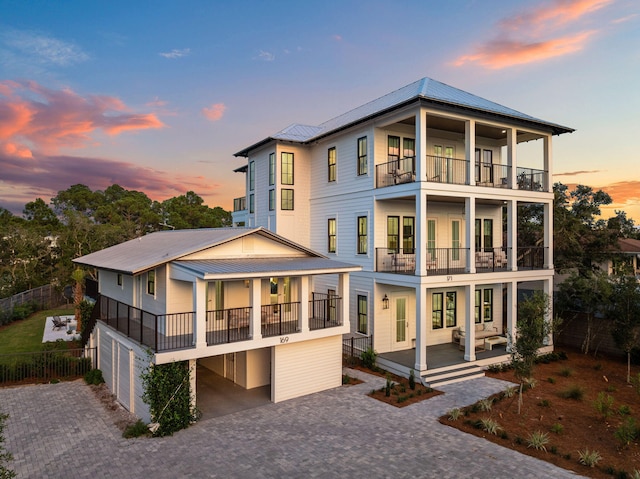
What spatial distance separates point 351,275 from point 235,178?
Answer: 17.7 meters

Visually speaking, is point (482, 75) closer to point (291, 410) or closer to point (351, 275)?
point (351, 275)

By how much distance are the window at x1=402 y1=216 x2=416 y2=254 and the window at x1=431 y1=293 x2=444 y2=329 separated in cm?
274

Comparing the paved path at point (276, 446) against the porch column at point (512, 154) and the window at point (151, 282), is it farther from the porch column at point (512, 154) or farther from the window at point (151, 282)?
the porch column at point (512, 154)

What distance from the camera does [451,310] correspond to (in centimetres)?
2045

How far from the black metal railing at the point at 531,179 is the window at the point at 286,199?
38.6 feet

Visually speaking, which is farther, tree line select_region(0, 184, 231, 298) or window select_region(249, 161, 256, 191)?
tree line select_region(0, 184, 231, 298)

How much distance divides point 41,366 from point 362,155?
54.1 feet

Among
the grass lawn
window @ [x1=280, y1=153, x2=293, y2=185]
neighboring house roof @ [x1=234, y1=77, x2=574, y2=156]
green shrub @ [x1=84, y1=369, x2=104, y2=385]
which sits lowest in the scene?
the grass lawn

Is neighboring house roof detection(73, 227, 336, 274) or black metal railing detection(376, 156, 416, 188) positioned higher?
black metal railing detection(376, 156, 416, 188)

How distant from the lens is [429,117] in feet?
58.0

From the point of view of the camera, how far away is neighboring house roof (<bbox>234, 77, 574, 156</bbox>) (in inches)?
634

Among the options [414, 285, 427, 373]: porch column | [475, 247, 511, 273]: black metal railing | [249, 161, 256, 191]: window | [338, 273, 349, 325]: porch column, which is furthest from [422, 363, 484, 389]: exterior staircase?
[249, 161, 256, 191]: window

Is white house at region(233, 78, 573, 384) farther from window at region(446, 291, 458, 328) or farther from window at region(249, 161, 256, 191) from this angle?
window at region(249, 161, 256, 191)

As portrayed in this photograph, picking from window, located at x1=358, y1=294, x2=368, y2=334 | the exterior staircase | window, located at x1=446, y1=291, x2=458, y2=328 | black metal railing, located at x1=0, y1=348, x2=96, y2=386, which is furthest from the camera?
window, located at x1=446, y1=291, x2=458, y2=328
